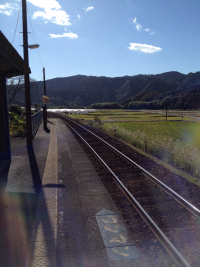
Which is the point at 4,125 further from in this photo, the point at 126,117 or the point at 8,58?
the point at 126,117

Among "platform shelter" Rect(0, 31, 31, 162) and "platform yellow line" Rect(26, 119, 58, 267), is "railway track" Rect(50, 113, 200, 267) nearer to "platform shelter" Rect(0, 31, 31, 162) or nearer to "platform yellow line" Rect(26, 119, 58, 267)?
"platform yellow line" Rect(26, 119, 58, 267)

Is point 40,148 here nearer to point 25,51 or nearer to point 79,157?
point 79,157

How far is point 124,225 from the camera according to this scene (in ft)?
17.3

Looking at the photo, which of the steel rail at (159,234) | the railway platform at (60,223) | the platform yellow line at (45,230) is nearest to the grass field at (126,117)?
the railway platform at (60,223)

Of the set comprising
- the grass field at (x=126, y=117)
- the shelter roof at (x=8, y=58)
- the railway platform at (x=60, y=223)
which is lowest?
the railway platform at (x=60, y=223)

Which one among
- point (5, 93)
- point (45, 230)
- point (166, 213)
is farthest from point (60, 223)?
point (5, 93)

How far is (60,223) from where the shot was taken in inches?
210

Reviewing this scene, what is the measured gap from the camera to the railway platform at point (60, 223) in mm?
4137

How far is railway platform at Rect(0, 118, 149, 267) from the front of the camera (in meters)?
4.14

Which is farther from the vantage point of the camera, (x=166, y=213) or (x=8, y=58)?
(x=8, y=58)

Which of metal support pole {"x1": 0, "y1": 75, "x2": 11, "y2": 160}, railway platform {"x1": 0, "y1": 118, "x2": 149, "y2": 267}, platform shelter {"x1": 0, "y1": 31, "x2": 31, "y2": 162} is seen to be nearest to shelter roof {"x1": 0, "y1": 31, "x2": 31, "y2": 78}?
platform shelter {"x1": 0, "y1": 31, "x2": 31, "y2": 162}

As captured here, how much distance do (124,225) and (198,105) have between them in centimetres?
11618

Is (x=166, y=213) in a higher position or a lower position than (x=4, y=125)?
lower

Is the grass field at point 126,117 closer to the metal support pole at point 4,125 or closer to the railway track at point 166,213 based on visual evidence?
the metal support pole at point 4,125
